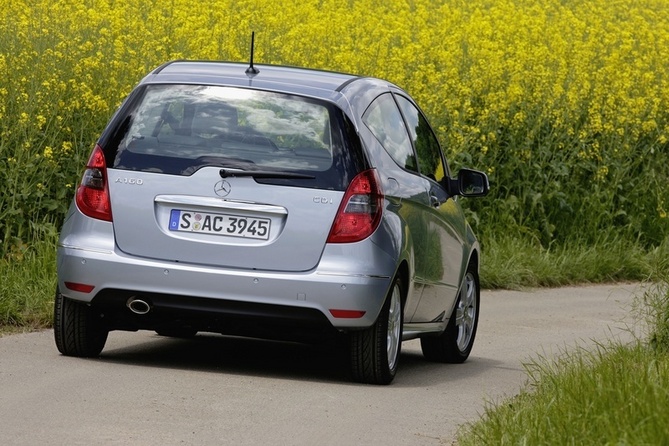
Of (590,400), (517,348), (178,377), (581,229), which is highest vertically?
(590,400)

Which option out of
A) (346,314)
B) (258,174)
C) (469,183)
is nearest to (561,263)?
(469,183)

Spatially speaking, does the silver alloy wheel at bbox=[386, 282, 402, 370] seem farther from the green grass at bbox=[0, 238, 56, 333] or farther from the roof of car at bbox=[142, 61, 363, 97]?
the green grass at bbox=[0, 238, 56, 333]

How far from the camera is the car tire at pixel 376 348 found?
29.3 ft

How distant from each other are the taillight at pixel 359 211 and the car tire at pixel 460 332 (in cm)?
210

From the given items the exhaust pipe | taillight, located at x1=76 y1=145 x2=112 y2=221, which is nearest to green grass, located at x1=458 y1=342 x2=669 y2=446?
the exhaust pipe

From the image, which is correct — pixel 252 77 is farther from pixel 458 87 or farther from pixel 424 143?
pixel 458 87

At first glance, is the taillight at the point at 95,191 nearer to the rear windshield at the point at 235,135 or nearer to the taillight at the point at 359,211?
the rear windshield at the point at 235,135

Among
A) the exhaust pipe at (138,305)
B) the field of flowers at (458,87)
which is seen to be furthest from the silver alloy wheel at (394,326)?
the field of flowers at (458,87)

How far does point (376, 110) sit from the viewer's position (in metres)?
9.68

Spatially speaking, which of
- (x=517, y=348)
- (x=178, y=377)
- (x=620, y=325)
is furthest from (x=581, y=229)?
(x=178, y=377)

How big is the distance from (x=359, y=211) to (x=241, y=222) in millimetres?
603

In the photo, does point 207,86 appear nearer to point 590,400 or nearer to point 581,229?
point 590,400

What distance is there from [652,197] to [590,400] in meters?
13.0

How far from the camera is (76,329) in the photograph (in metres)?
9.23
